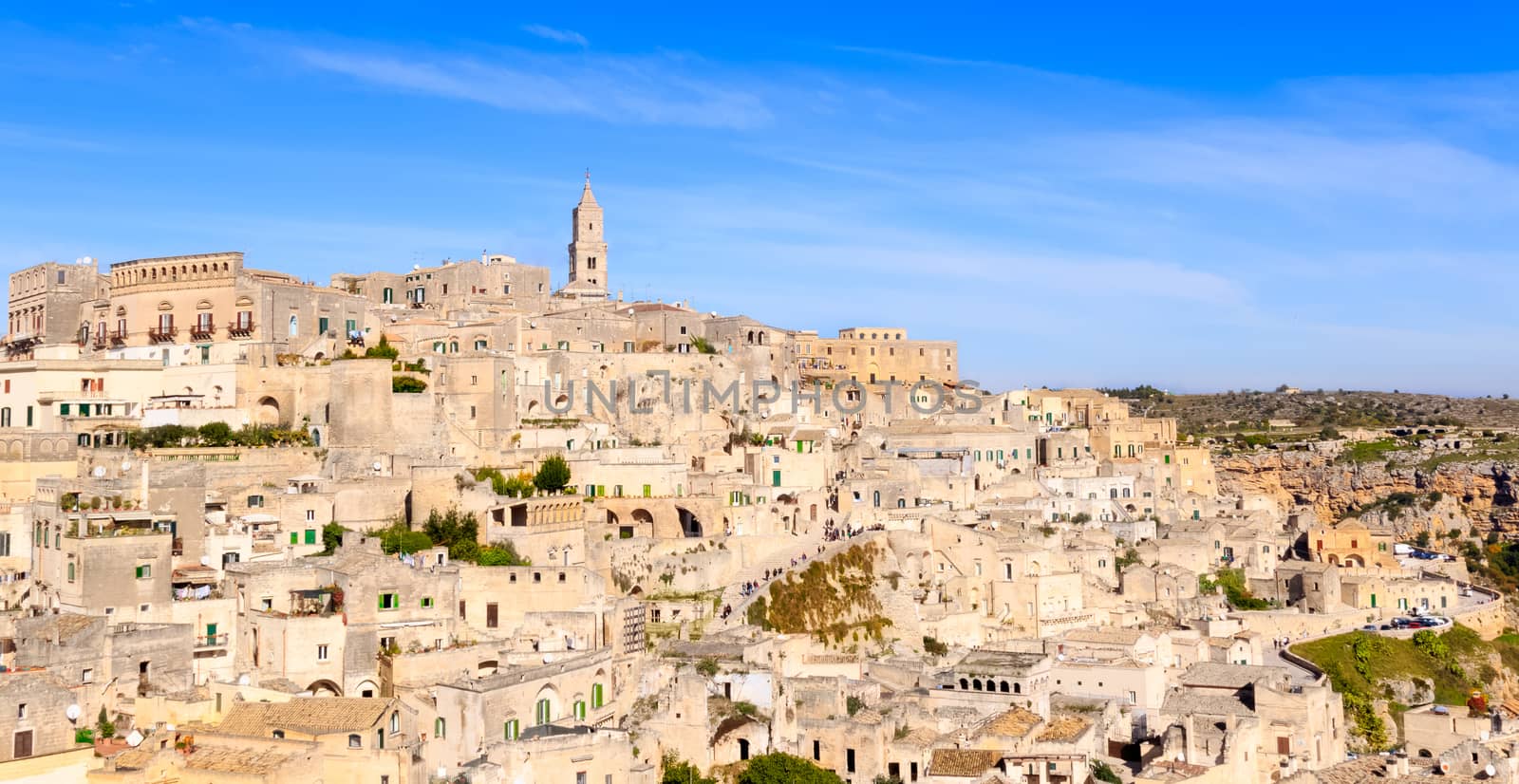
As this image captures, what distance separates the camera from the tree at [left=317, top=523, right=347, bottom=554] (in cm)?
3791

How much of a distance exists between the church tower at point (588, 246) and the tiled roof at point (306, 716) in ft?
153

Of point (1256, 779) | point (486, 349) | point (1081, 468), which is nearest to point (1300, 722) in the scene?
point (1256, 779)

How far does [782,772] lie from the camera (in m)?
29.6

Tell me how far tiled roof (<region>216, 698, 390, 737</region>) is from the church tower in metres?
46.5

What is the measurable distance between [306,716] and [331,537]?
11.7 m

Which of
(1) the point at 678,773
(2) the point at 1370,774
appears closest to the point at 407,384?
(1) the point at 678,773

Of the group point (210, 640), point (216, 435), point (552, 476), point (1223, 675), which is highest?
point (216, 435)

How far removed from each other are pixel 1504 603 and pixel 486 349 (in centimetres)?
4030

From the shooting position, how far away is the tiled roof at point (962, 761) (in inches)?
1203

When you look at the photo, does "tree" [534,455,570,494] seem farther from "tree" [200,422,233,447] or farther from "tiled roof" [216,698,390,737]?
"tiled roof" [216,698,390,737]

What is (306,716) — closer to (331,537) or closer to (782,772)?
(782,772)

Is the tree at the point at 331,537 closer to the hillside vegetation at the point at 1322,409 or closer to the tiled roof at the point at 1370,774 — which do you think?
the tiled roof at the point at 1370,774

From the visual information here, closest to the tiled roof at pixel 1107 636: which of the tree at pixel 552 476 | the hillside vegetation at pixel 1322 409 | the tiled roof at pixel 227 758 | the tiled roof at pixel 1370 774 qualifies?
the tiled roof at pixel 1370 774

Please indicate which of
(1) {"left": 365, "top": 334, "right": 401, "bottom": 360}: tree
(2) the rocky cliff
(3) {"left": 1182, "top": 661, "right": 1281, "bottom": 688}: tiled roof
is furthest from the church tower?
(3) {"left": 1182, "top": 661, "right": 1281, "bottom": 688}: tiled roof
